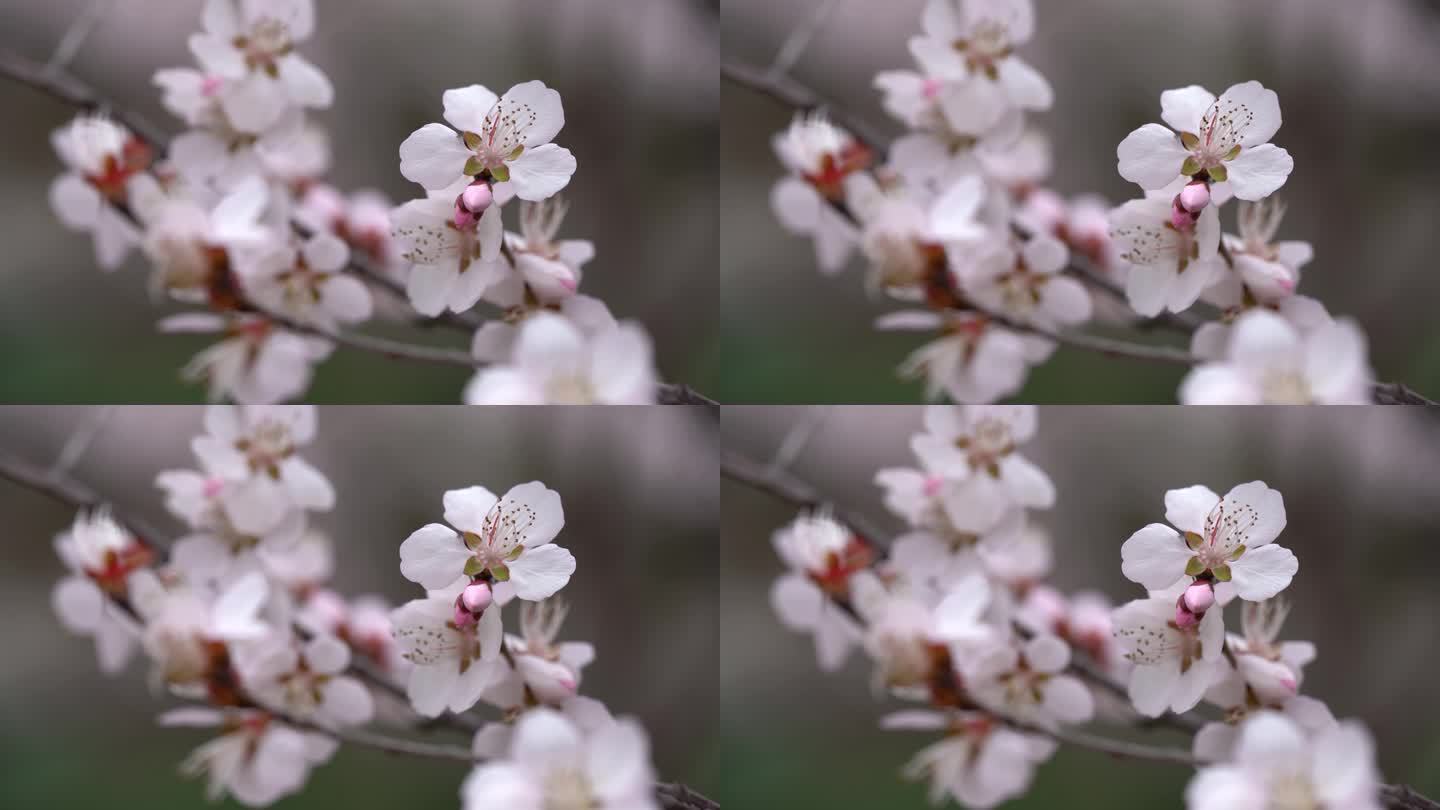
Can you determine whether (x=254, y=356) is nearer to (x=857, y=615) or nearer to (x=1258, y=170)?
(x=857, y=615)

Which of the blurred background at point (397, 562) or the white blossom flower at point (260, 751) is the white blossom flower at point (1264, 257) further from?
the white blossom flower at point (260, 751)

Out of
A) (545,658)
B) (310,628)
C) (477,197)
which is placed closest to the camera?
(477,197)

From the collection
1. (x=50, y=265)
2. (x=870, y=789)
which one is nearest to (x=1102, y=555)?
(x=870, y=789)

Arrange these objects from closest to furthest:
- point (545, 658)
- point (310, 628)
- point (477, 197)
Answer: point (477, 197), point (545, 658), point (310, 628)

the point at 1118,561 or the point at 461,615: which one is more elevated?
the point at 1118,561

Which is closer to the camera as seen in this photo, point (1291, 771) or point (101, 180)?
point (1291, 771)

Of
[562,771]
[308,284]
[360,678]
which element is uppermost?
[308,284]

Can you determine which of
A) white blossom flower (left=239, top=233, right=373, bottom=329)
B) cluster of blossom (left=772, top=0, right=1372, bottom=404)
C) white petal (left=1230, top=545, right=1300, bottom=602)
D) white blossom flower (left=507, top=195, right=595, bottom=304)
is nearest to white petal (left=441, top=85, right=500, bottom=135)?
white blossom flower (left=507, top=195, right=595, bottom=304)

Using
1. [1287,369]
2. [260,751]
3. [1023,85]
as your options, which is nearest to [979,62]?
[1023,85]
